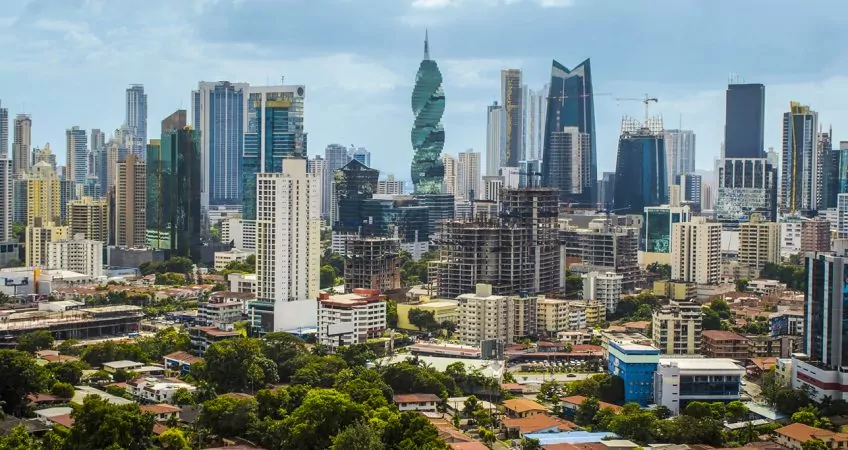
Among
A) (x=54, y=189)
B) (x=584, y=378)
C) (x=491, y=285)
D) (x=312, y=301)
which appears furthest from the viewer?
(x=54, y=189)

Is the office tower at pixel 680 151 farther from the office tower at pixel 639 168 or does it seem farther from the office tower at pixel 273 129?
the office tower at pixel 273 129

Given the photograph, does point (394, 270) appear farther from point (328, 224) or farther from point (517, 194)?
point (328, 224)

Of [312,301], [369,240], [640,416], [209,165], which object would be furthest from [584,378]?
[209,165]

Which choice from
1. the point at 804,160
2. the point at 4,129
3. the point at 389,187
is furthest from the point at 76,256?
the point at 804,160

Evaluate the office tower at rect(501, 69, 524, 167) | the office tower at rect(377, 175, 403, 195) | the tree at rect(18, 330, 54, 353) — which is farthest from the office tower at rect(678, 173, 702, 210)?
the tree at rect(18, 330, 54, 353)

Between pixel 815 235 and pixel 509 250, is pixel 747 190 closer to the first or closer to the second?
pixel 815 235

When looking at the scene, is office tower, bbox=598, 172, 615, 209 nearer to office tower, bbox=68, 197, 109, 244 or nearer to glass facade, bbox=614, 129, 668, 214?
glass facade, bbox=614, 129, 668, 214
